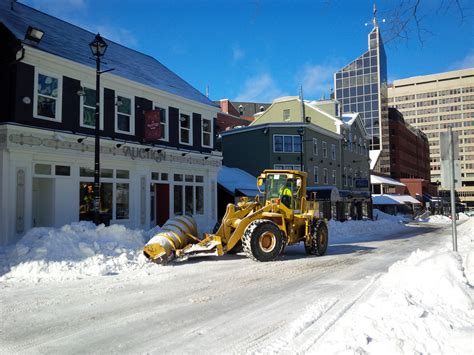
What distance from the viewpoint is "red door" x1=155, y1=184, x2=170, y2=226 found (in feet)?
71.2

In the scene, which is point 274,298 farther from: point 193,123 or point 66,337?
point 193,123

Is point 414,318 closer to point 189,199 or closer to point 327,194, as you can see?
point 189,199

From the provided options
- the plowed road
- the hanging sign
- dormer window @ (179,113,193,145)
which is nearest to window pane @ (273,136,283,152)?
dormer window @ (179,113,193,145)

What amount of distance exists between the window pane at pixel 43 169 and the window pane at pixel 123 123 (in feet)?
13.4

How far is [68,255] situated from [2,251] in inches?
105

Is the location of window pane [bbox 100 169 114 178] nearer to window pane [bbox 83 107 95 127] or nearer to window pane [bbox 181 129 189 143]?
window pane [bbox 83 107 95 127]

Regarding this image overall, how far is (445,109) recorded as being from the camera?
142625 mm

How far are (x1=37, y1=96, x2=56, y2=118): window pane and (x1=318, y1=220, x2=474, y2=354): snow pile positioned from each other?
13.1 metres

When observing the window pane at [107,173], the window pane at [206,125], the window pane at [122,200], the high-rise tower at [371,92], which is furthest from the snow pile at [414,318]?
the high-rise tower at [371,92]

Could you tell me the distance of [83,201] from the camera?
57.5 feet

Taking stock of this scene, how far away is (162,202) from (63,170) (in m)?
6.06

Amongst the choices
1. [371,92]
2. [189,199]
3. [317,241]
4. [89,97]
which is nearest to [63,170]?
[89,97]

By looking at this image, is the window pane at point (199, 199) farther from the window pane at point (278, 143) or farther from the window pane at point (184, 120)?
the window pane at point (278, 143)

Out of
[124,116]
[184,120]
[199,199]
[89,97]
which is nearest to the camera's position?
[89,97]
